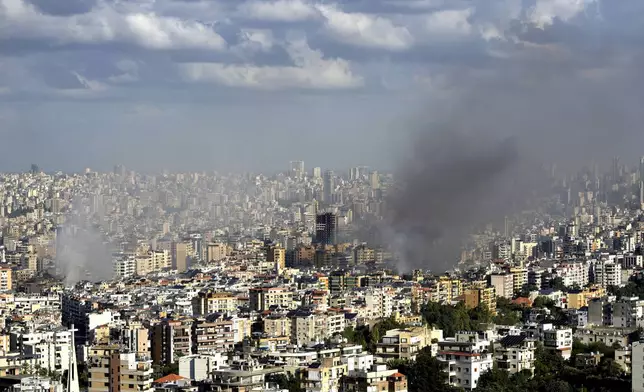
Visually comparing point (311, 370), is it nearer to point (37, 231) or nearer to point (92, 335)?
point (92, 335)

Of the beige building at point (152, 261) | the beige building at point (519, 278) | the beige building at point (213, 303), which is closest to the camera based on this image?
the beige building at point (213, 303)

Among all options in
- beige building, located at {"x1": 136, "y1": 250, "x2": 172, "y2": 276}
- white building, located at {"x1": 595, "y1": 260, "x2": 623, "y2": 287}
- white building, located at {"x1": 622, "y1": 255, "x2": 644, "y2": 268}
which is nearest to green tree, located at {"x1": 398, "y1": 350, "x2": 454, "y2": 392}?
white building, located at {"x1": 595, "y1": 260, "x2": 623, "y2": 287}

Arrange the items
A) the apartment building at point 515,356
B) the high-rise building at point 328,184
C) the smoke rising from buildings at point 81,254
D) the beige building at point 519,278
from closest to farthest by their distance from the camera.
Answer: the apartment building at point 515,356 < the beige building at point 519,278 < the smoke rising from buildings at point 81,254 < the high-rise building at point 328,184

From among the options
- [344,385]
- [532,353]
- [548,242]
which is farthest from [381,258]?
[344,385]

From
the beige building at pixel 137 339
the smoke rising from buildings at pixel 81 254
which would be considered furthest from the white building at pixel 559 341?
the smoke rising from buildings at pixel 81 254

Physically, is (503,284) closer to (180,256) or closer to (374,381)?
(180,256)

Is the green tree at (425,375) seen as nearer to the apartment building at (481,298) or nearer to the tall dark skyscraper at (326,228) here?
the apartment building at (481,298)

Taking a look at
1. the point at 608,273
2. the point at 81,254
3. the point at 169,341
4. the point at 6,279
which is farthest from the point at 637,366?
the point at 81,254

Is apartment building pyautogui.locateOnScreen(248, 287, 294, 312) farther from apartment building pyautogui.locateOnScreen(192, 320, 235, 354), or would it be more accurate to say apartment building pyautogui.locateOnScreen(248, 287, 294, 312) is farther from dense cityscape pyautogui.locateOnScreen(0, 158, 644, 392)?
apartment building pyautogui.locateOnScreen(192, 320, 235, 354)
